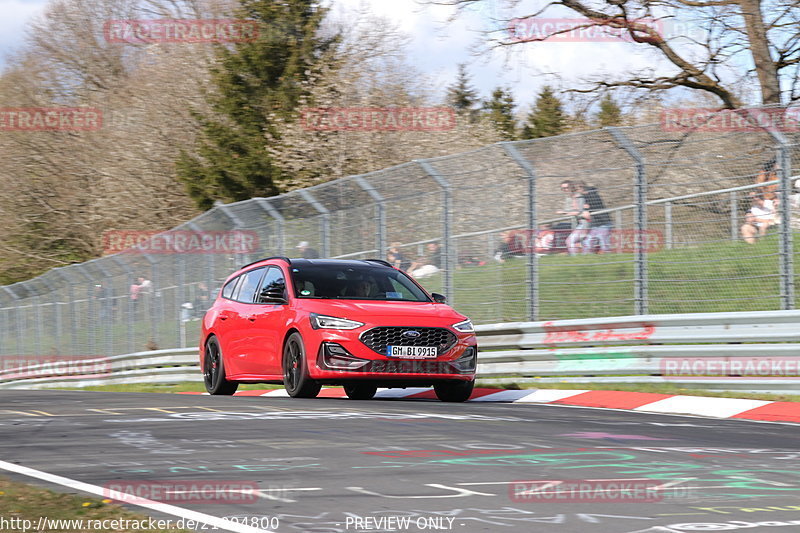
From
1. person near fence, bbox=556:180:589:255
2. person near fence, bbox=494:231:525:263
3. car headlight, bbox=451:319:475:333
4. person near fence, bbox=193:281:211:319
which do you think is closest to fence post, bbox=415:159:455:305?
person near fence, bbox=494:231:525:263

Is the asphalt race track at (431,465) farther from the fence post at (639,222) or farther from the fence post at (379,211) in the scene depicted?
the fence post at (379,211)

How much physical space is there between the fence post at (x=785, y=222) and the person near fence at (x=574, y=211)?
2.52m

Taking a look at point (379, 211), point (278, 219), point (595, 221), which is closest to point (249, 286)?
point (379, 211)

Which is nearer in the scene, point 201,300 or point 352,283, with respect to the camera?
point 352,283

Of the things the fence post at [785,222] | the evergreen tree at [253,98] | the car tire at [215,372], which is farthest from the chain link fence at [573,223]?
the evergreen tree at [253,98]

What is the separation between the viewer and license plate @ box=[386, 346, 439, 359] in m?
12.5

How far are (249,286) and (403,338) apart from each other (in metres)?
3.13

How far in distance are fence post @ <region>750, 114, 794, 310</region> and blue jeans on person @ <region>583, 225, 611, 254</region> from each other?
2134mm

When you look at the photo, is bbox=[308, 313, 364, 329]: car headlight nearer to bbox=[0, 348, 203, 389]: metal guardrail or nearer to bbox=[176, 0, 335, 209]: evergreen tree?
bbox=[0, 348, 203, 389]: metal guardrail

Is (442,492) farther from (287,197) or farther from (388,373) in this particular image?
(287,197)

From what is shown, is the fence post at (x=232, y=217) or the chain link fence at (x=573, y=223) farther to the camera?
the fence post at (x=232, y=217)

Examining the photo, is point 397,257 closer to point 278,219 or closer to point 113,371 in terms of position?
point 278,219

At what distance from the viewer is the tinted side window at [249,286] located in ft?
48.7

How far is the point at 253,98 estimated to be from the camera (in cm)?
4594
